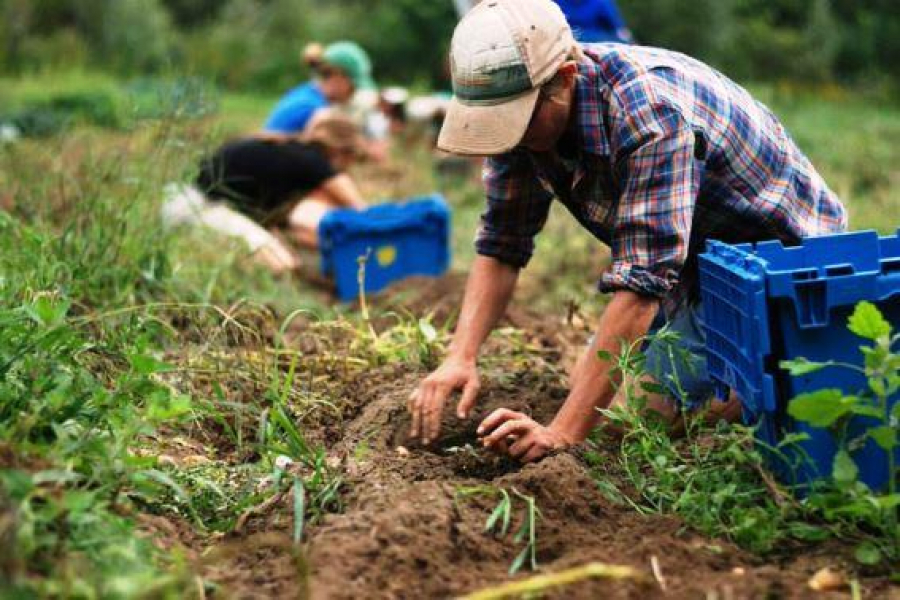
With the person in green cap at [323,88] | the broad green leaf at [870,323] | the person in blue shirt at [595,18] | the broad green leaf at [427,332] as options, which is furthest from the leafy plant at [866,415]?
the person in green cap at [323,88]

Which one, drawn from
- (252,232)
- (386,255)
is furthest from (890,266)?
(252,232)

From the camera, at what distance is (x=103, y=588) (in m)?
2.17

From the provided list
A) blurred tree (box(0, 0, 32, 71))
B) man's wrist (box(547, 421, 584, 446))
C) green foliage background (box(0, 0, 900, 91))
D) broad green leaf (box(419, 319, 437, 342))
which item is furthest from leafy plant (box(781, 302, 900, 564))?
blurred tree (box(0, 0, 32, 71))

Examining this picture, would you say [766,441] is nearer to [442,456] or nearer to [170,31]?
[442,456]

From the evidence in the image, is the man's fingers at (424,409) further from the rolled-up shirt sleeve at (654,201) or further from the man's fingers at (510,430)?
the rolled-up shirt sleeve at (654,201)

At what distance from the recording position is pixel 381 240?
6.52m

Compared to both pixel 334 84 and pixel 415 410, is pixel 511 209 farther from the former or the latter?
pixel 334 84

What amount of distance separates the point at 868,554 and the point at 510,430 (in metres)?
0.90

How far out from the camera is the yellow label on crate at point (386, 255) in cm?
648

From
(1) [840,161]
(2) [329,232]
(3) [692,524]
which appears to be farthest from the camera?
(1) [840,161]

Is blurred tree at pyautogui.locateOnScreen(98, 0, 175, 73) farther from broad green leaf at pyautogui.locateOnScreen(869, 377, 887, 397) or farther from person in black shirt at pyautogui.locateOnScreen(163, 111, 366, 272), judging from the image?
broad green leaf at pyautogui.locateOnScreen(869, 377, 887, 397)

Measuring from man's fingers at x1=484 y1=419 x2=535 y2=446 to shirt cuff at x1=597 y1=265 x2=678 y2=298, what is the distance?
16.0 inches

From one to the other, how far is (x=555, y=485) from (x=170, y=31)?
1770 cm

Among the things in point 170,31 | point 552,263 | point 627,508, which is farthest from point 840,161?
point 170,31
